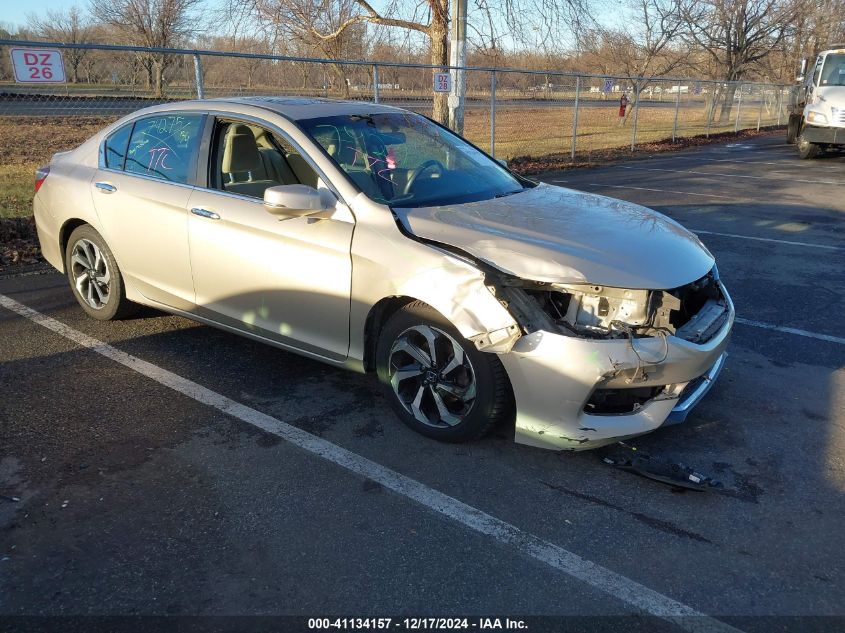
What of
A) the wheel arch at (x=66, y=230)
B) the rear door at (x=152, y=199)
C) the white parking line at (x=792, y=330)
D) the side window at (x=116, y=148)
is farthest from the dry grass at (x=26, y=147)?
the white parking line at (x=792, y=330)

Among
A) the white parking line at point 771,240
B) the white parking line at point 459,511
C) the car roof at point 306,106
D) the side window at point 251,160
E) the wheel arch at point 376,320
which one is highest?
the car roof at point 306,106

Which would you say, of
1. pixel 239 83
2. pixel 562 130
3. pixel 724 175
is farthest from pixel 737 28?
pixel 239 83

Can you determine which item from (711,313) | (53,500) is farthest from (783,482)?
(53,500)

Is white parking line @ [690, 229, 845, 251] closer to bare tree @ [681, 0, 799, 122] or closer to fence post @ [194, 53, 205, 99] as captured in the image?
fence post @ [194, 53, 205, 99]

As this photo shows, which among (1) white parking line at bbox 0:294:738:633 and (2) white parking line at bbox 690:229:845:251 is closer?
(1) white parking line at bbox 0:294:738:633

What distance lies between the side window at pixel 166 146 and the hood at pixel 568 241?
5.50 ft

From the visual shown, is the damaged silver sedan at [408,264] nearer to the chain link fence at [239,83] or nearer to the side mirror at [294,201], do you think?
the side mirror at [294,201]

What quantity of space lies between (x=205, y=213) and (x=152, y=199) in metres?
0.56

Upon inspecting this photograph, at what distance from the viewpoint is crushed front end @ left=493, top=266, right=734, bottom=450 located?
3115mm

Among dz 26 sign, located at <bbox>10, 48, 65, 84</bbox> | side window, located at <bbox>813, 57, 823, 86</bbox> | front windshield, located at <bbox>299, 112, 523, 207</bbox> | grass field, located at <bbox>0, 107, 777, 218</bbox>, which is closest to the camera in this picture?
front windshield, located at <bbox>299, 112, 523, 207</bbox>

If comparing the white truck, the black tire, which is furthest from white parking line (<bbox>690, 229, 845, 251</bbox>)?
the black tire

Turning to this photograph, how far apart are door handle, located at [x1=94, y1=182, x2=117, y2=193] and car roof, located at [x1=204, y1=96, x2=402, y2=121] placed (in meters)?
0.95

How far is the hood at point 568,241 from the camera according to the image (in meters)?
3.26

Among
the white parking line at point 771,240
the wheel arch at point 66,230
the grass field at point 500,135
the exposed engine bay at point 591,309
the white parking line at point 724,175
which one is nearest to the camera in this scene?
the exposed engine bay at point 591,309
